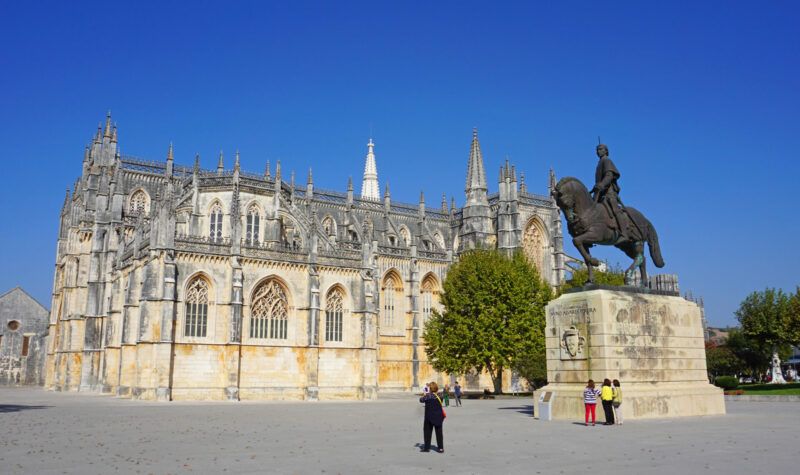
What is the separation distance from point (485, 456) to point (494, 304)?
1205 inches

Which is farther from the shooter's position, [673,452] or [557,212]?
[557,212]

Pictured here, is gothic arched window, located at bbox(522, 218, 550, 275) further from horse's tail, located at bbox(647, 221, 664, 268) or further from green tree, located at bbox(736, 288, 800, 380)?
horse's tail, located at bbox(647, 221, 664, 268)

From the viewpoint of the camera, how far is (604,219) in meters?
21.3

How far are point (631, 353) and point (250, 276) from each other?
26187 mm

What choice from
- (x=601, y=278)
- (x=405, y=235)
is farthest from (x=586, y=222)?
(x=405, y=235)

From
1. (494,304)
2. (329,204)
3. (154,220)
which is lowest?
(494,304)

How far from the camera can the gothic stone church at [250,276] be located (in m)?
38.3

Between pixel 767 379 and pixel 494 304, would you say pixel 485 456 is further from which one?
pixel 767 379

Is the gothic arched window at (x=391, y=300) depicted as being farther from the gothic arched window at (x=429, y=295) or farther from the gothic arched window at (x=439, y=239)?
the gothic arched window at (x=439, y=239)

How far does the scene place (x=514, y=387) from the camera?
57.3 meters

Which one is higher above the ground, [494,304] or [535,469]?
[494,304]

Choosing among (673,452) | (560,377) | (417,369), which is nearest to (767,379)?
(417,369)

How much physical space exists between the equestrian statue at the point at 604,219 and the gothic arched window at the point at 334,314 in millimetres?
24224

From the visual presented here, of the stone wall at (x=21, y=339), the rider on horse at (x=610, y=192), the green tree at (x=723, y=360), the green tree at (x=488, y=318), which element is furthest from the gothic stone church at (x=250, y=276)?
the rider on horse at (x=610, y=192)
